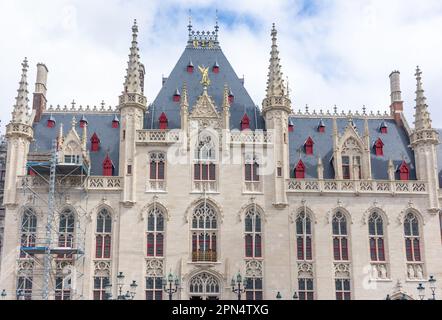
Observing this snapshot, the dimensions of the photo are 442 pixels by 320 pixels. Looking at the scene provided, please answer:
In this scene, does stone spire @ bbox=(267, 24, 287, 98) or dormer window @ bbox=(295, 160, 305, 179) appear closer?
dormer window @ bbox=(295, 160, 305, 179)

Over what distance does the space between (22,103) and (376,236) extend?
29066 millimetres

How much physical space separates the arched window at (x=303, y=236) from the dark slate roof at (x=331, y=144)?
3889 mm

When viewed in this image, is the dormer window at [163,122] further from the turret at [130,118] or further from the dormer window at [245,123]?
the dormer window at [245,123]

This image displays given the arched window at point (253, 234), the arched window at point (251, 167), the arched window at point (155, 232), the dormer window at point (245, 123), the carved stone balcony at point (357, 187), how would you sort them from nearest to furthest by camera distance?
the arched window at point (155, 232)
the arched window at point (253, 234)
the carved stone balcony at point (357, 187)
the arched window at point (251, 167)
the dormer window at point (245, 123)

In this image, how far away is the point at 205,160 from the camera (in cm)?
5116

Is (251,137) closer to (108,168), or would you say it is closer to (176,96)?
(176,96)

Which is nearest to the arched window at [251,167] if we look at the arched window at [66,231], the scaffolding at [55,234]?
the scaffolding at [55,234]

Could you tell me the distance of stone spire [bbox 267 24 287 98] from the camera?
2092 inches

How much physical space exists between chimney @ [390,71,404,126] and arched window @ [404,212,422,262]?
9790 mm

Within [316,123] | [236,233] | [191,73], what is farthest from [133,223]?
[316,123]

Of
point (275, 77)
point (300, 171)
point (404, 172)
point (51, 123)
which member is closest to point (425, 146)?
point (404, 172)

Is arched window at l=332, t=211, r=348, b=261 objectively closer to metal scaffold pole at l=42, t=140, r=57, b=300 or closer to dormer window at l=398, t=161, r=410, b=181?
dormer window at l=398, t=161, r=410, b=181

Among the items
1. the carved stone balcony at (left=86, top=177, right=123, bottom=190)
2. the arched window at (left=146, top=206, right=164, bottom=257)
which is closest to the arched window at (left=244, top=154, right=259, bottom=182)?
the arched window at (left=146, top=206, right=164, bottom=257)

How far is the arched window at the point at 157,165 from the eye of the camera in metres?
50.7
